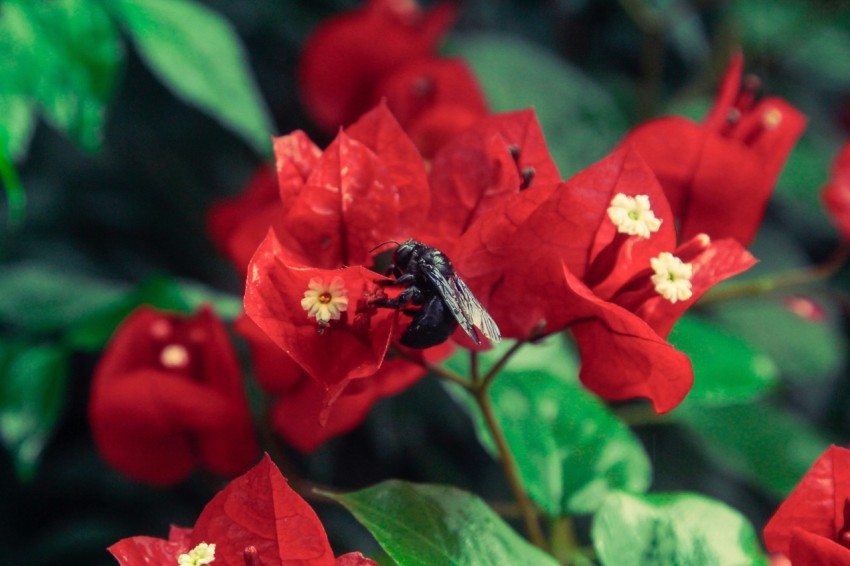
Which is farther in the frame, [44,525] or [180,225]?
[180,225]

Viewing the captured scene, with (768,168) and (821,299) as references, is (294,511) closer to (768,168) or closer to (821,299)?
(768,168)

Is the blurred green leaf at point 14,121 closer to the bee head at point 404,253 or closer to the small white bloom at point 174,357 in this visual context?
the small white bloom at point 174,357

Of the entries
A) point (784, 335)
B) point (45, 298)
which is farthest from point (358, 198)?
point (784, 335)

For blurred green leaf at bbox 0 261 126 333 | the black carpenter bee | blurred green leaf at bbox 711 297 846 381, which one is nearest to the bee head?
the black carpenter bee

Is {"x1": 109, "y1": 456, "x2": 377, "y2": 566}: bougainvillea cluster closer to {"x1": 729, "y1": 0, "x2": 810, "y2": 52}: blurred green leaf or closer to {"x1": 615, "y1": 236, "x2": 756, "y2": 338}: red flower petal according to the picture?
{"x1": 615, "y1": 236, "x2": 756, "y2": 338}: red flower petal

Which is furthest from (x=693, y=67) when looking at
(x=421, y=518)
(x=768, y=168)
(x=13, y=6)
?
(x=421, y=518)
